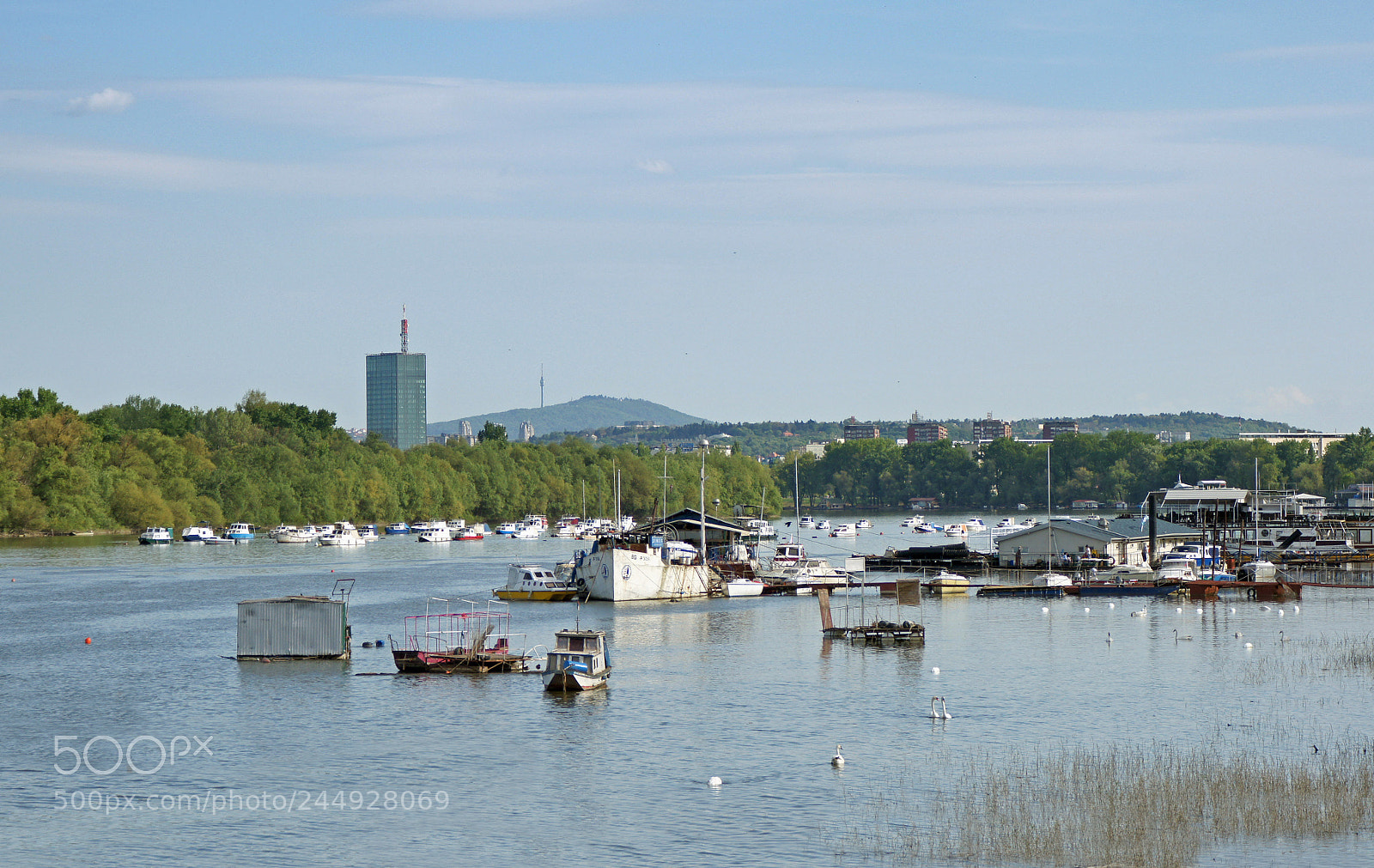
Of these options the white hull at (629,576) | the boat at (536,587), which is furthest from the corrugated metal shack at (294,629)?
the boat at (536,587)

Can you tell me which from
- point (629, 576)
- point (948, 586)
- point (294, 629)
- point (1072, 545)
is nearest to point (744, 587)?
point (629, 576)

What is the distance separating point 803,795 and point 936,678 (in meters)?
21.6

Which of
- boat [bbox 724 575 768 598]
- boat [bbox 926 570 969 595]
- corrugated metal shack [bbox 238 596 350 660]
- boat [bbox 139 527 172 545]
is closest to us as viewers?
corrugated metal shack [bbox 238 596 350 660]

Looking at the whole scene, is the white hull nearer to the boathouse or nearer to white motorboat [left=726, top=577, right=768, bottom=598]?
white motorboat [left=726, top=577, right=768, bottom=598]

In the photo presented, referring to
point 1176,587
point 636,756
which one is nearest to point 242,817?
point 636,756

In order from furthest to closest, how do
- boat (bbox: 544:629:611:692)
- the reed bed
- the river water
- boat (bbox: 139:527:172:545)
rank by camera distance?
1. boat (bbox: 139:527:172:545)
2. boat (bbox: 544:629:611:692)
3. the river water
4. the reed bed

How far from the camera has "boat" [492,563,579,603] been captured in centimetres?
9531

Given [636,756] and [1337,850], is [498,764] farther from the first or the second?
[1337,850]

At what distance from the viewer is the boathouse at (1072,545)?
113250 mm

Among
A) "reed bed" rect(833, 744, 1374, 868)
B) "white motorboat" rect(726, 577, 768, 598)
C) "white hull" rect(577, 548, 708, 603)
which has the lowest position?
"reed bed" rect(833, 744, 1374, 868)

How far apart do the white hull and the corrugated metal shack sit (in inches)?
1278

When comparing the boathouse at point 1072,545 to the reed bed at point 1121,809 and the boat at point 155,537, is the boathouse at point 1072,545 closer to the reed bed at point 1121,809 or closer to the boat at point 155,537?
the reed bed at point 1121,809

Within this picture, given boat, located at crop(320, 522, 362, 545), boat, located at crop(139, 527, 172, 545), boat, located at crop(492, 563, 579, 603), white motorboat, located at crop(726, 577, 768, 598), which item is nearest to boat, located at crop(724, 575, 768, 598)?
white motorboat, located at crop(726, 577, 768, 598)

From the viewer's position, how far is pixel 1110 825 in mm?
31938
